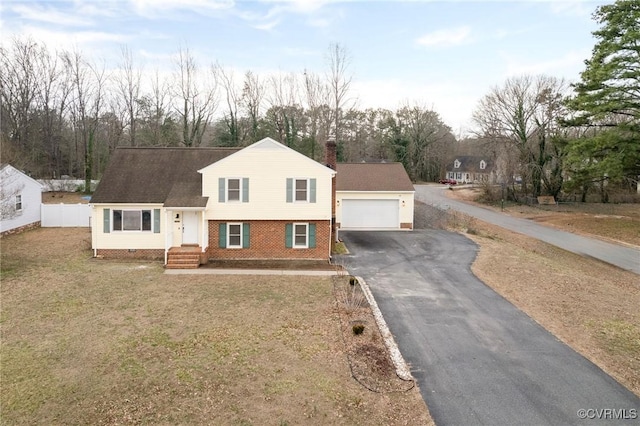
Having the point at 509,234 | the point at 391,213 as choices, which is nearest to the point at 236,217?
the point at 391,213

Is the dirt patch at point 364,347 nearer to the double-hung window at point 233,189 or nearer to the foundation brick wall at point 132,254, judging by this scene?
the double-hung window at point 233,189

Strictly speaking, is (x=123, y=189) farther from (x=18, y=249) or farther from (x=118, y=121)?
(x=118, y=121)

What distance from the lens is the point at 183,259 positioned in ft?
58.9

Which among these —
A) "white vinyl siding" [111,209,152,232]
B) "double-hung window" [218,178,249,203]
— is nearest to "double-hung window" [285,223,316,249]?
"double-hung window" [218,178,249,203]

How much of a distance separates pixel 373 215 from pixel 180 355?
67.4ft

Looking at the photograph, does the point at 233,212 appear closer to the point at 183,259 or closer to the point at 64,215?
the point at 183,259

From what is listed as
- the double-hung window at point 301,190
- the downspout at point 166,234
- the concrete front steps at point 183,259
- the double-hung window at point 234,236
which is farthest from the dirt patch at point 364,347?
the downspout at point 166,234

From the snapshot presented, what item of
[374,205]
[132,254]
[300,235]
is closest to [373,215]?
[374,205]

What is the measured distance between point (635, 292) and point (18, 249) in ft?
91.1

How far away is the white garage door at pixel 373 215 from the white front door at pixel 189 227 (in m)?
11.9

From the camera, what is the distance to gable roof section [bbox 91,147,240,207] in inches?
758

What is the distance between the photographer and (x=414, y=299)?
14.0m

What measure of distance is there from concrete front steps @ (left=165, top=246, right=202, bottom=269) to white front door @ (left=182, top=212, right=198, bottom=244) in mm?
1039

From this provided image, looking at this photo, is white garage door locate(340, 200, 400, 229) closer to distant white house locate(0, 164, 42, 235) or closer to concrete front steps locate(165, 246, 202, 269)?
concrete front steps locate(165, 246, 202, 269)
